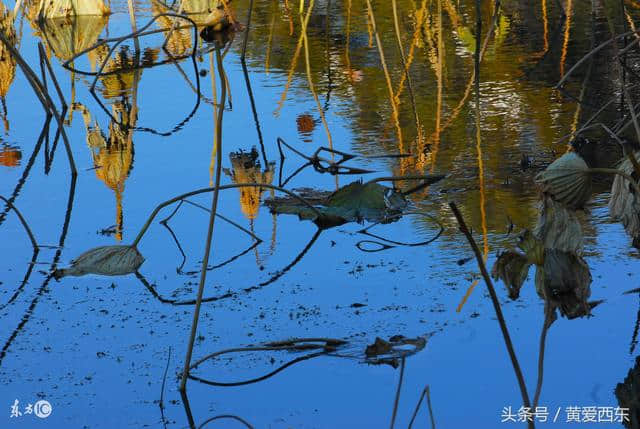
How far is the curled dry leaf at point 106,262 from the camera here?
8.60 feet

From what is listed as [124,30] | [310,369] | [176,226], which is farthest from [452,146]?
[124,30]

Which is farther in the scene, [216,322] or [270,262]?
[270,262]

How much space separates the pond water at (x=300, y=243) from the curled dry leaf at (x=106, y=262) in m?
0.05

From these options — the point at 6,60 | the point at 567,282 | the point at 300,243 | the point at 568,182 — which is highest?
the point at 568,182

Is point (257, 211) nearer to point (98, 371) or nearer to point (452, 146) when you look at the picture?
point (452, 146)

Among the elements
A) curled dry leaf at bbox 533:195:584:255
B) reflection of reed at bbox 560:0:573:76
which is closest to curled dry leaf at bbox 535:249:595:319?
curled dry leaf at bbox 533:195:584:255

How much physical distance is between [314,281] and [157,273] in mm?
402

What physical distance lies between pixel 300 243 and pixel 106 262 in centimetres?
51

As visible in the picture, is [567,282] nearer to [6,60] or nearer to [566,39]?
[566,39]

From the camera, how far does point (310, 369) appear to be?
2076mm

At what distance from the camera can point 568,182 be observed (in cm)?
162

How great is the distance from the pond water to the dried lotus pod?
146 millimetres

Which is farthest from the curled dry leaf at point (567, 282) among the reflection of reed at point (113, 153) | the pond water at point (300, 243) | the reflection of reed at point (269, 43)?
the reflection of reed at point (269, 43)

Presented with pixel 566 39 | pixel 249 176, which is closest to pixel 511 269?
pixel 249 176
